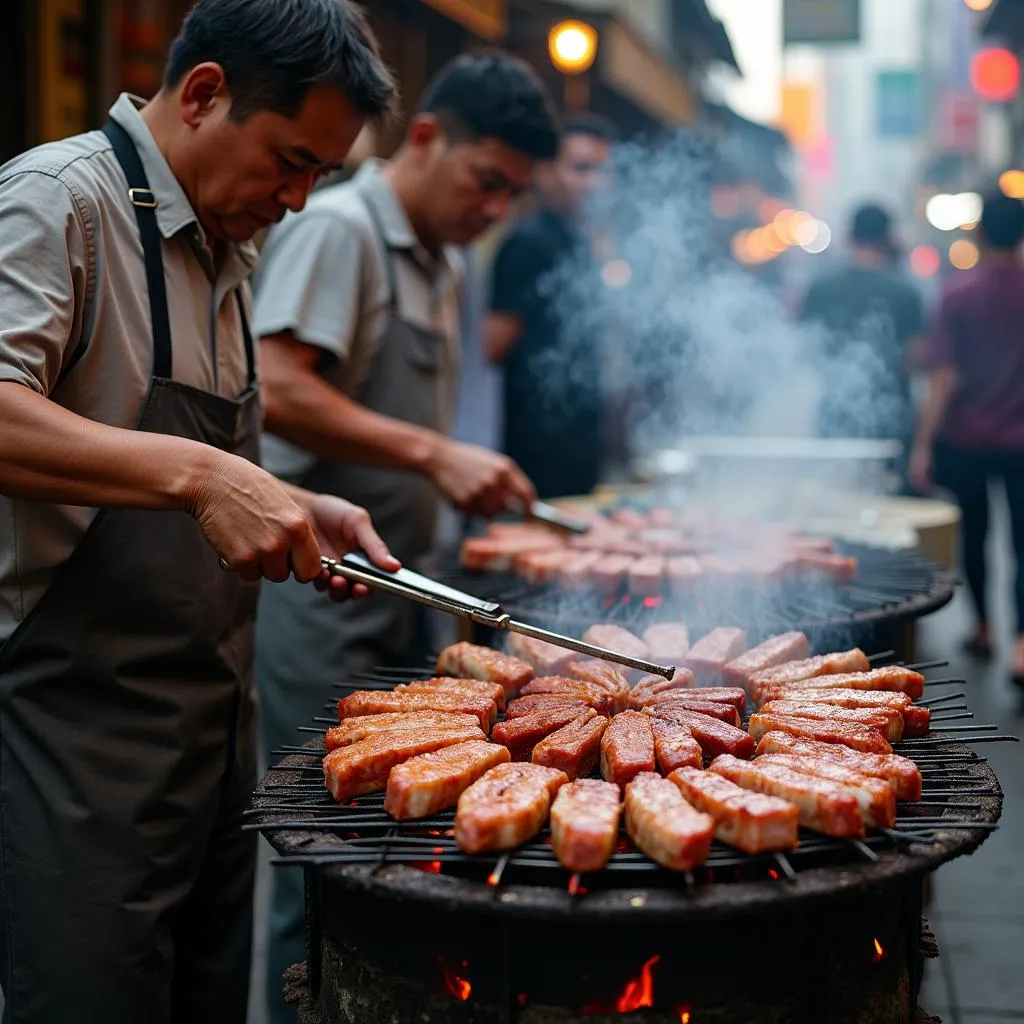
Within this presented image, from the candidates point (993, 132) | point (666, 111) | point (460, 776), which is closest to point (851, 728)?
point (460, 776)

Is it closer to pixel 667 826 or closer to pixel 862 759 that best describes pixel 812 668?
pixel 862 759

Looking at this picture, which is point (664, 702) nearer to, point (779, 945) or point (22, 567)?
point (779, 945)

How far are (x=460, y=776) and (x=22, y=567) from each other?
119 centimetres

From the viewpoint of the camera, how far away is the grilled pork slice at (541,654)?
3.48 meters

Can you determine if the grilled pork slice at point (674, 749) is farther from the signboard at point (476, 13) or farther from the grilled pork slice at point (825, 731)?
the signboard at point (476, 13)

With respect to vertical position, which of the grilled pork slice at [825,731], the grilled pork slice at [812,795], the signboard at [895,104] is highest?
the signboard at [895,104]

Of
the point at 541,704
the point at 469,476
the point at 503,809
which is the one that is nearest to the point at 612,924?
the point at 503,809

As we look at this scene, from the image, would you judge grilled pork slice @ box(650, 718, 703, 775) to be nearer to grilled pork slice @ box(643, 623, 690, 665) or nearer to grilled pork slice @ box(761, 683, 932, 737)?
grilled pork slice @ box(761, 683, 932, 737)

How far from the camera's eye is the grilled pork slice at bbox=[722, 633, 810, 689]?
333cm

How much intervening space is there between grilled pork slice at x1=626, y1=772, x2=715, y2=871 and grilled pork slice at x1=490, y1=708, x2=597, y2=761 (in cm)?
46

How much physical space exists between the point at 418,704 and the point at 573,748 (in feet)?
1.74

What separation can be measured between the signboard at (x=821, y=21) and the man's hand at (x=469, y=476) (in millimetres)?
10136

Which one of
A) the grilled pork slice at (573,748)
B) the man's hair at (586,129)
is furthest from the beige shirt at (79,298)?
the man's hair at (586,129)

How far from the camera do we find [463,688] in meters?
3.17
